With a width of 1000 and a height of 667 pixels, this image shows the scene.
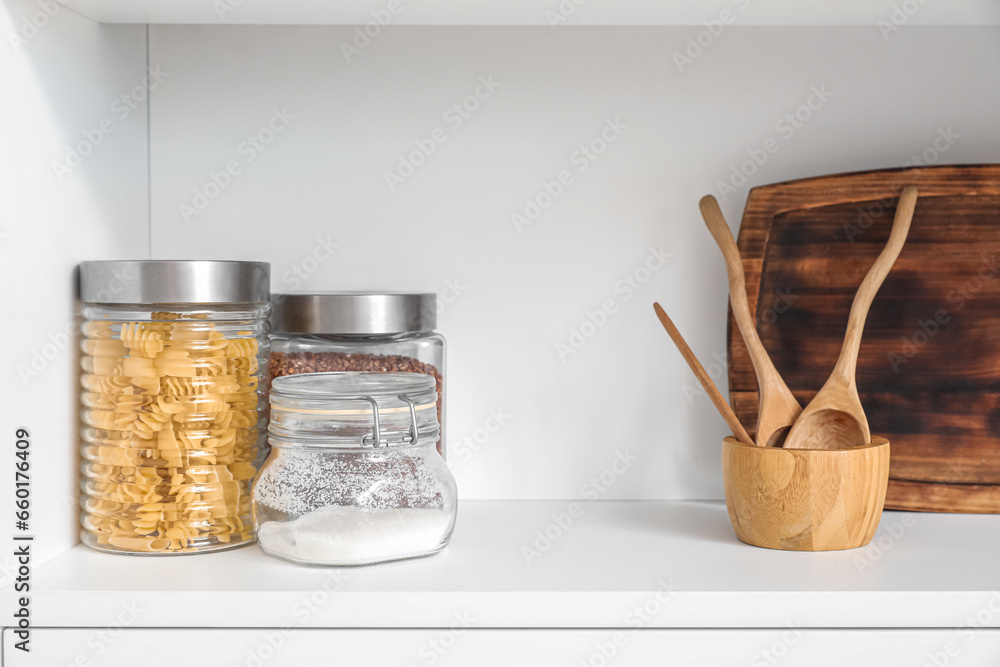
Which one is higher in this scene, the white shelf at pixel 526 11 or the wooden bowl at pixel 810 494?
the white shelf at pixel 526 11

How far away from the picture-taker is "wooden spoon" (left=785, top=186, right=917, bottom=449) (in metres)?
0.74

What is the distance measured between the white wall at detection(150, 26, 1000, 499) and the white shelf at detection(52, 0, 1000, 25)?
10 cm

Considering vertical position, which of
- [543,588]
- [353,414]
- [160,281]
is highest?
[160,281]

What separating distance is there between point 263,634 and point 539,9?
1.78 feet

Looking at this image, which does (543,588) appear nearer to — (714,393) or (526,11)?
(714,393)

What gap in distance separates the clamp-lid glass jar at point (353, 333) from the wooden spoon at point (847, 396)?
0.33m

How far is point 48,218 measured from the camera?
0.67m

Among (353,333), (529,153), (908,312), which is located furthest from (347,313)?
(908,312)

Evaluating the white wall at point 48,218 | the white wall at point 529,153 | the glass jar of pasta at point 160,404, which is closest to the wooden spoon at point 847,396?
the white wall at point 529,153

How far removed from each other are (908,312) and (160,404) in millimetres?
696

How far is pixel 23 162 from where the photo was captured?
2.10 feet

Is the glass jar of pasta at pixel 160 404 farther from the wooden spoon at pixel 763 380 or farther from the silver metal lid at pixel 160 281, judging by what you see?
the wooden spoon at pixel 763 380

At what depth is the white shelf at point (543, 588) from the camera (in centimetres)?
58

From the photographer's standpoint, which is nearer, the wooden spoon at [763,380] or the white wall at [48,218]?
the white wall at [48,218]
